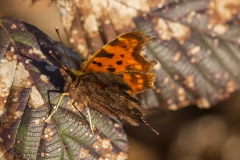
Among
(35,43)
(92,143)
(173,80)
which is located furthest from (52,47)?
(173,80)

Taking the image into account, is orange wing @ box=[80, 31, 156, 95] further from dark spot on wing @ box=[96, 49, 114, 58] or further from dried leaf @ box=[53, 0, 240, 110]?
dried leaf @ box=[53, 0, 240, 110]

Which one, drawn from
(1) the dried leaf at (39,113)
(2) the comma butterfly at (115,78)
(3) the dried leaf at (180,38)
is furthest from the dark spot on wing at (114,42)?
(3) the dried leaf at (180,38)

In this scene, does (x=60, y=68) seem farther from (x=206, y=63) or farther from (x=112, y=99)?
(x=206, y=63)

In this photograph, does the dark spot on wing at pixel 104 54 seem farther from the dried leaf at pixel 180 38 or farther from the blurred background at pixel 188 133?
the blurred background at pixel 188 133

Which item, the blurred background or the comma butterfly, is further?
the blurred background

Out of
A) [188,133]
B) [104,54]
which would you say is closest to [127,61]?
[104,54]

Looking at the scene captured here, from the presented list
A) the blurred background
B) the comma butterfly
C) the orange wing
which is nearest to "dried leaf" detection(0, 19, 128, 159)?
the comma butterfly

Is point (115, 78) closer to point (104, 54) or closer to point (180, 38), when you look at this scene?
point (104, 54)
